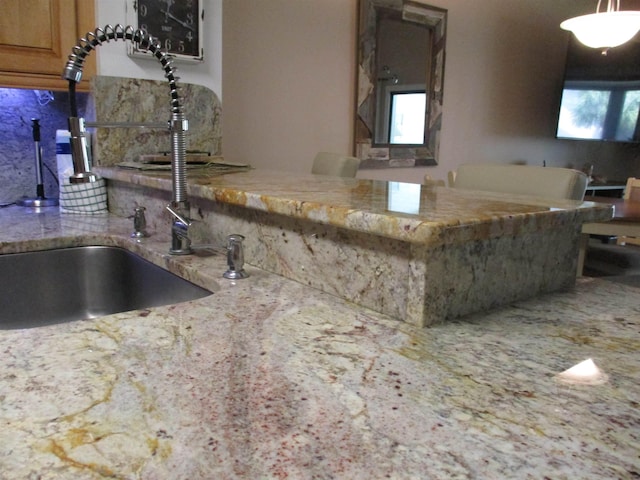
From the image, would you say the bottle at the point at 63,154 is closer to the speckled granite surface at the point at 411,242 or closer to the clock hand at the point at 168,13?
the clock hand at the point at 168,13

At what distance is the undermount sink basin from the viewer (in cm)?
126

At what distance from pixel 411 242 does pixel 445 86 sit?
3.39 metres

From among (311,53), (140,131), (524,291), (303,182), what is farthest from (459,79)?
(524,291)

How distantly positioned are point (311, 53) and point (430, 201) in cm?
235

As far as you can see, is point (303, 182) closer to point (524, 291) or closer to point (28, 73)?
point (524, 291)

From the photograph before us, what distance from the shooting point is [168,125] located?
3.60ft

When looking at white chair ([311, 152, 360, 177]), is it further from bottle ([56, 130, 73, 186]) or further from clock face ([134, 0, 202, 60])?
bottle ([56, 130, 73, 186])

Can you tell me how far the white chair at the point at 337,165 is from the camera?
6.75 feet

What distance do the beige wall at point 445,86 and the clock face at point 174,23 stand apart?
2.63 ft

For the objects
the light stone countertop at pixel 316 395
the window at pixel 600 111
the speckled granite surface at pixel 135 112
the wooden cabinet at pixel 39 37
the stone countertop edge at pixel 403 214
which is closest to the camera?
the light stone countertop at pixel 316 395

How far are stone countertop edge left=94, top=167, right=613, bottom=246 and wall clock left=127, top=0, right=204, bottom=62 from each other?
2.77 ft

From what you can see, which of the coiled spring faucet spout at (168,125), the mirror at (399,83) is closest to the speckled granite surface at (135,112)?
the coiled spring faucet spout at (168,125)

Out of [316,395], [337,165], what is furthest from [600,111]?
[316,395]

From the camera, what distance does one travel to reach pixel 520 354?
659mm
